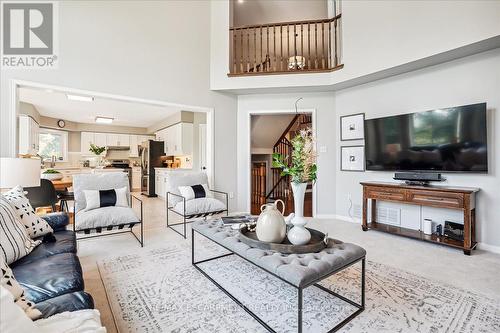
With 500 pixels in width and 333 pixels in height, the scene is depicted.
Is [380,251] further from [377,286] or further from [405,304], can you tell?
[405,304]

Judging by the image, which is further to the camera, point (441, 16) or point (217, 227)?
point (441, 16)

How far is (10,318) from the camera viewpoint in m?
0.70

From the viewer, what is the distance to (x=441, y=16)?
9.90ft

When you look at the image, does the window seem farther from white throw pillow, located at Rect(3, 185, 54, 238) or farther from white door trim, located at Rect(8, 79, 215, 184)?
white throw pillow, located at Rect(3, 185, 54, 238)

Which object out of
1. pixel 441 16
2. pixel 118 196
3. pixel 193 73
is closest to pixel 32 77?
pixel 118 196

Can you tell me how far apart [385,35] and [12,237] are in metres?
4.69

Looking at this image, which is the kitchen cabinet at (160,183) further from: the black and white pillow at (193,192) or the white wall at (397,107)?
the black and white pillow at (193,192)

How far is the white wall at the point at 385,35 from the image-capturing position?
2809mm

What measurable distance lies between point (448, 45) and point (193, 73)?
12.5 feet

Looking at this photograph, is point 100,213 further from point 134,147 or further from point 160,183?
point 134,147

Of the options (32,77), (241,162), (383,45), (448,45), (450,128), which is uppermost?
(383,45)

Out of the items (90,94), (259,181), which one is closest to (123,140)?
(259,181)

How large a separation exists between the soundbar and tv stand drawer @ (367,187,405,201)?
27cm

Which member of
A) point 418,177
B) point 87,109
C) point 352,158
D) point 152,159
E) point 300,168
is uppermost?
point 87,109
